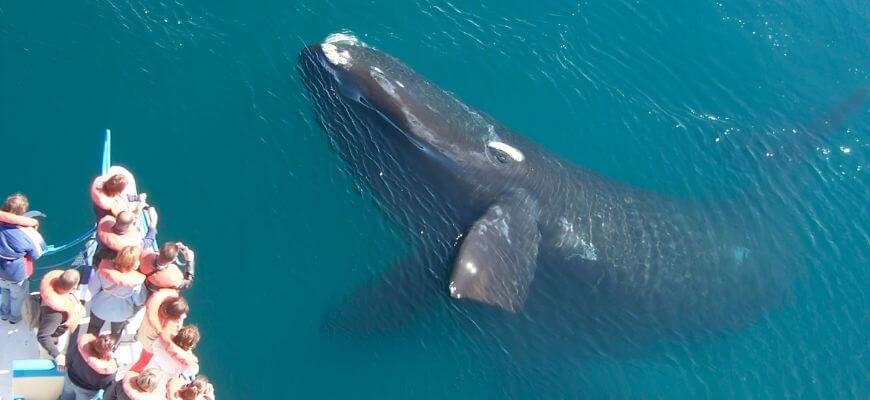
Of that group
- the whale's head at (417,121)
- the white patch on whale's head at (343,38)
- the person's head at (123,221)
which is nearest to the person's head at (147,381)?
the person's head at (123,221)

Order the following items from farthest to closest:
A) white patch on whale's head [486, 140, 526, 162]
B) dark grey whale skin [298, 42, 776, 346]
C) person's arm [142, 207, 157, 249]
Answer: white patch on whale's head [486, 140, 526, 162], dark grey whale skin [298, 42, 776, 346], person's arm [142, 207, 157, 249]

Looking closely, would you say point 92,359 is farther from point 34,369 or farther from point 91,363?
point 34,369

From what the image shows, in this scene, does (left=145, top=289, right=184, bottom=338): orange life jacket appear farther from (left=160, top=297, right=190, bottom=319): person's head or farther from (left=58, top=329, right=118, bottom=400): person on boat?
(left=58, top=329, right=118, bottom=400): person on boat

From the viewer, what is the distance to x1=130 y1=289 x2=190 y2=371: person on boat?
11195mm

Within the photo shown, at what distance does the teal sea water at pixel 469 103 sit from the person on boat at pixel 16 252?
3619mm

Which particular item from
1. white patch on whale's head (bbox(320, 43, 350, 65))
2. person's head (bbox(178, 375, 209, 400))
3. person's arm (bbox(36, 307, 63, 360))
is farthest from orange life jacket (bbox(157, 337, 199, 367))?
white patch on whale's head (bbox(320, 43, 350, 65))

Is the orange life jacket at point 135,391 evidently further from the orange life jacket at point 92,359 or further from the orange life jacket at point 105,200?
the orange life jacket at point 105,200

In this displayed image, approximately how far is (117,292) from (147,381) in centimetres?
174

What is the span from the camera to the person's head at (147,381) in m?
10.3

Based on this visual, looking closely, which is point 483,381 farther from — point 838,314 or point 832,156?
point 832,156

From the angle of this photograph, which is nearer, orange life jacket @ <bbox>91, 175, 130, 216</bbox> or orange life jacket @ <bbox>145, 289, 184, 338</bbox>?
orange life jacket @ <bbox>145, 289, 184, 338</bbox>

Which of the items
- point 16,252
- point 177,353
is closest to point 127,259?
point 177,353

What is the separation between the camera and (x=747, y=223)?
1869 centimetres

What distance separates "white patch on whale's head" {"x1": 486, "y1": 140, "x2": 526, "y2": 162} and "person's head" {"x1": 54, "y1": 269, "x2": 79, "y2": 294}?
28.6 ft
